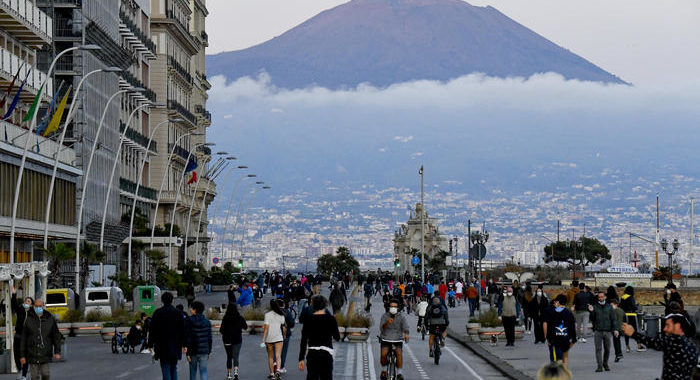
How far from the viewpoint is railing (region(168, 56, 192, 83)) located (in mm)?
113925

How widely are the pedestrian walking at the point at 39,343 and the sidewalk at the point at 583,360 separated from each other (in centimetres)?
954

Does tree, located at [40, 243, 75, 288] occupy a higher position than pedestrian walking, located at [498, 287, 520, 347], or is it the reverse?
tree, located at [40, 243, 75, 288]

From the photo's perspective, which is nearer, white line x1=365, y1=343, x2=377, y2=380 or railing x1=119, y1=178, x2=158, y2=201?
white line x1=365, y1=343, x2=377, y2=380

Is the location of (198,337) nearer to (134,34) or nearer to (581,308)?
(581,308)

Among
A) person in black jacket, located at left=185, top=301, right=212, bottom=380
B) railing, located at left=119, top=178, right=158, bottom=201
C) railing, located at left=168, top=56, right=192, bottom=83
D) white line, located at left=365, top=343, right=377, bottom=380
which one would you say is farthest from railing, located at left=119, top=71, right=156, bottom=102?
person in black jacket, located at left=185, top=301, right=212, bottom=380

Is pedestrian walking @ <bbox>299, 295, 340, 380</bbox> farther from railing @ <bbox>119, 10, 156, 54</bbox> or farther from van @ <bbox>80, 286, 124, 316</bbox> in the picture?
railing @ <bbox>119, 10, 156, 54</bbox>

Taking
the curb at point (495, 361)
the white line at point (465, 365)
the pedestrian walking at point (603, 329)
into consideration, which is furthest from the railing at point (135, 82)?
the pedestrian walking at point (603, 329)

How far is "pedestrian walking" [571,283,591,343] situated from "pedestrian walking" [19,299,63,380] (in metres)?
18.8

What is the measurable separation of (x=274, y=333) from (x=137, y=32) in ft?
250

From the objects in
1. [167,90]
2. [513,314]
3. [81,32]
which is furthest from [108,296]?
[167,90]

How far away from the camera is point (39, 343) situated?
2311 centimetres

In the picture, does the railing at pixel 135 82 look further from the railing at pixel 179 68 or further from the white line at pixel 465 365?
the white line at pixel 465 365

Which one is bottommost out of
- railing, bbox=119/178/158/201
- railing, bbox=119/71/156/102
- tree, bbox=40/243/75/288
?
tree, bbox=40/243/75/288

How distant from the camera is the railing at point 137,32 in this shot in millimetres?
96312
